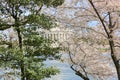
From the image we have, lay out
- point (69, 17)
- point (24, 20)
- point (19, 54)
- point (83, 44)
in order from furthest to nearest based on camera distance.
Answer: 1. point (83, 44)
2. point (69, 17)
3. point (24, 20)
4. point (19, 54)

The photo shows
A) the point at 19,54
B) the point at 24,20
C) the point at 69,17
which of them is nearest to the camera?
the point at 19,54

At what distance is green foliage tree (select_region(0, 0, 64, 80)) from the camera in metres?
12.4

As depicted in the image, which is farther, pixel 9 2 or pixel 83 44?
pixel 83 44

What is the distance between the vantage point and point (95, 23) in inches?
671

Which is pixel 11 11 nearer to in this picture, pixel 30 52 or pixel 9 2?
pixel 9 2

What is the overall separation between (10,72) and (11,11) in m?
Answer: 2.18

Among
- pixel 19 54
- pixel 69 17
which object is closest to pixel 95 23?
pixel 69 17

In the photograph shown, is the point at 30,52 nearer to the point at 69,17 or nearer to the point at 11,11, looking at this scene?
the point at 11,11

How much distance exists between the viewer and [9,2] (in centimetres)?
1263

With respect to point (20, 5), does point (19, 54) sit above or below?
below

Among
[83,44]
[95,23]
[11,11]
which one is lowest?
[83,44]

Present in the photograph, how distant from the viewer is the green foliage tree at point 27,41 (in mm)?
12362

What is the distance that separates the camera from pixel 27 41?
42.1 ft

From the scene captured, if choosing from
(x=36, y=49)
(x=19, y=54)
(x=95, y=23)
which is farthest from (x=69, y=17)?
(x=19, y=54)
